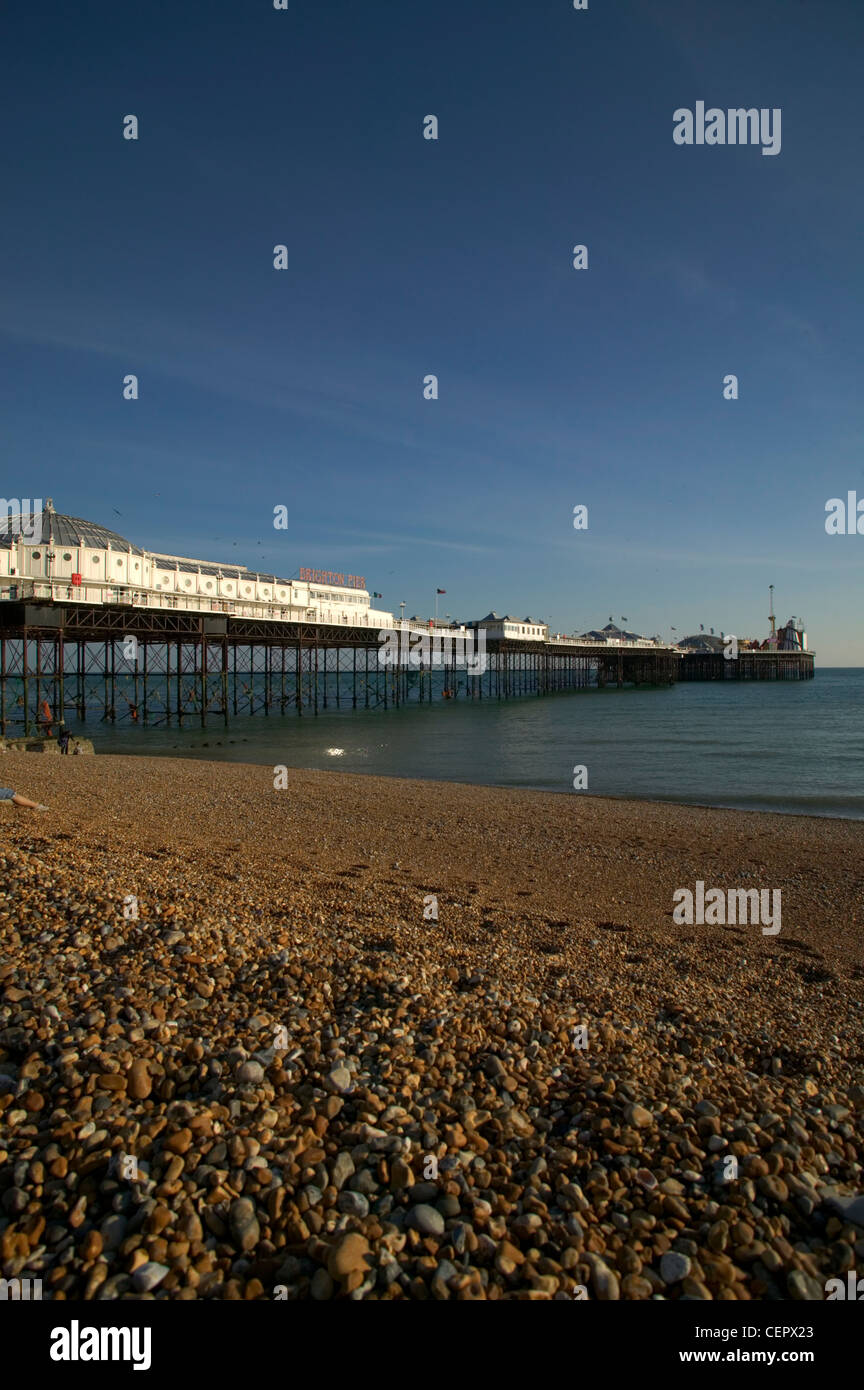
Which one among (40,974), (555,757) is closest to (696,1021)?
(40,974)

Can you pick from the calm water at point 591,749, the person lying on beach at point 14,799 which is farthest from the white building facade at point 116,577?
the person lying on beach at point 14,799

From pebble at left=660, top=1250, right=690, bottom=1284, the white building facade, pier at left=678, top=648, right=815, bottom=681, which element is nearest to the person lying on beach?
pebble at left=660, top=1250, right=690, bottom=1284

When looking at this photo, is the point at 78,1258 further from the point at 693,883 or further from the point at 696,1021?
the point at 693,883

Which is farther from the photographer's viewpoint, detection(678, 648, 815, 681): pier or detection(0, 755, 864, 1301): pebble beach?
detection(678, 648, 815, 681): pier

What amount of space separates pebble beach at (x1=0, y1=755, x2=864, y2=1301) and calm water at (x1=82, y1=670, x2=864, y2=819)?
15.6 m

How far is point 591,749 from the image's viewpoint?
117 ft

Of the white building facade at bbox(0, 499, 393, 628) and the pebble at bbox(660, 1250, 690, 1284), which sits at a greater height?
the white building facade at bbox(0, 499, 393, 628)

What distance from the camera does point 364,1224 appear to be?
344 centimetres

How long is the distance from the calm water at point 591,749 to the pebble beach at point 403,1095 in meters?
15.6

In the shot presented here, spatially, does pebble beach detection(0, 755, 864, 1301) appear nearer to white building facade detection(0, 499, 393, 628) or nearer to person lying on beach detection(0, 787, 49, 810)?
person lying on beach detection(0, 787, 49, 810)

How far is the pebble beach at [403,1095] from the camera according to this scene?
3309 mm

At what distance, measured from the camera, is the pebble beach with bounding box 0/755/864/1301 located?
10.9 ft
